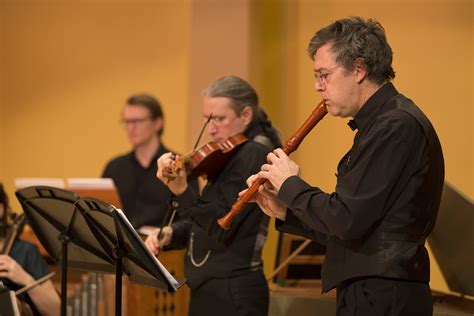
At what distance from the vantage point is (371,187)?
211cm

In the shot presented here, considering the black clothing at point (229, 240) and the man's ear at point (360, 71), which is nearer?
the man's ear at point (360, 71)

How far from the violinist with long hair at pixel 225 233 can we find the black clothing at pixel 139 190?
1588mm

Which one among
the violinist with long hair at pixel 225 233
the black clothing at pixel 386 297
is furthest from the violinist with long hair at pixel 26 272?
the black clothing at pixel 386 297

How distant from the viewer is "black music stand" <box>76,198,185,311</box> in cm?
240

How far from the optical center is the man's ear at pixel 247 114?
123 inches

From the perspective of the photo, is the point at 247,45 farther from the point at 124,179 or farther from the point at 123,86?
the point at 123,86

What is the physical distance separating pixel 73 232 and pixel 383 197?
1163 mm

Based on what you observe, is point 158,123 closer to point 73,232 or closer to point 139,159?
point 139,159

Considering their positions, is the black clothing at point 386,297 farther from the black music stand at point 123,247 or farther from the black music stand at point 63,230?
the black music stand at point 63,230

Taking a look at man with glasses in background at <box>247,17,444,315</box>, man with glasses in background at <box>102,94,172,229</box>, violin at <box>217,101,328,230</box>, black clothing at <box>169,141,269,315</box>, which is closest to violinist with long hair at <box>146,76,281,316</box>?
black clothing at <box>169,141,269,315</box>

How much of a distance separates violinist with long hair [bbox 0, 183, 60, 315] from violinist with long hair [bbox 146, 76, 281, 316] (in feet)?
2.30

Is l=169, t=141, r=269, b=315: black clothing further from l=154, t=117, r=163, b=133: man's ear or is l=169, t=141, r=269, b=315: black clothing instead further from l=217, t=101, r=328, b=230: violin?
l=154, t=117, r=163, b=133: man's ear

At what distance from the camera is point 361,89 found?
2275 millimetres

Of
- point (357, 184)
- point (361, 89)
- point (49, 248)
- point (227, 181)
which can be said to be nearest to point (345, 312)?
point (357, 184)
